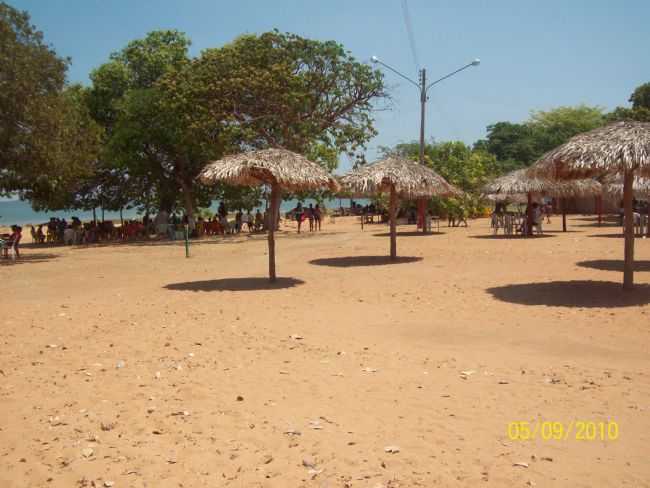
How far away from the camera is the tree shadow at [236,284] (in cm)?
1163

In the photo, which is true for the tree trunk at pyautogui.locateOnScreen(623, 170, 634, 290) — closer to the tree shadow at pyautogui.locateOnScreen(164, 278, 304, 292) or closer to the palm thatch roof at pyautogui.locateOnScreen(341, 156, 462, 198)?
the tree shadow at pyautogui.locateOnScreen(164, 278, 304, 292)

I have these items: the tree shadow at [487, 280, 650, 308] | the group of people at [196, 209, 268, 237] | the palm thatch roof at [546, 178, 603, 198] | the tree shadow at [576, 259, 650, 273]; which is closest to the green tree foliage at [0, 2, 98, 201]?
the group of people at [196, 209, 268, 237]

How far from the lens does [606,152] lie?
31.8ft

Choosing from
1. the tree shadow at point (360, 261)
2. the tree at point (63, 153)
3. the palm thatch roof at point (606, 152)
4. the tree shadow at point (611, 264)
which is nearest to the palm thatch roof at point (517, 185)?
the tree shadow at point (360, 261)

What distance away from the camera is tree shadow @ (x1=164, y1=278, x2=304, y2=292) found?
11.6 meters

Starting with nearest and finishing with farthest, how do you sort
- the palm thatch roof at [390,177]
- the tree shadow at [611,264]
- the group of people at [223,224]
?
1. the tree shadow at [611,264]
2. the palm thatch roof at [390,177]
3. the group of people at [223,224]

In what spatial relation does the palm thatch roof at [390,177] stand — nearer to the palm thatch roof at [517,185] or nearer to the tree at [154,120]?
the palm thatch roof at [517,185]

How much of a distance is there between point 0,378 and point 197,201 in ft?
83.6

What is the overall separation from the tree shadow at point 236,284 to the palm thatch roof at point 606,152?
532 centimetres

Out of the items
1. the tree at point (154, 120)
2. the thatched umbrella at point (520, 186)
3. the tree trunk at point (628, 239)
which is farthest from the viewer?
the tree at point (154, 120)

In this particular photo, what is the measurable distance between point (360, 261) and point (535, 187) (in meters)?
10.6

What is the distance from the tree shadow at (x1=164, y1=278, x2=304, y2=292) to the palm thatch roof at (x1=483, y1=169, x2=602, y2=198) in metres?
13.6

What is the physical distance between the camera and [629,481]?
3.56 meters

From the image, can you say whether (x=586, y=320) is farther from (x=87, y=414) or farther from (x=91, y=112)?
(x=91, y=112)
